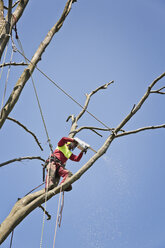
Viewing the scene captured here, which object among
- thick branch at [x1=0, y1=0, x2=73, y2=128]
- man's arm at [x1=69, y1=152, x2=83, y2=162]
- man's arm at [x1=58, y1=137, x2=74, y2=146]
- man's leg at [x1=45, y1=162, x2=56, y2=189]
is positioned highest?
thick branch at [x1=0, y1=0, x2=73, y2=128]

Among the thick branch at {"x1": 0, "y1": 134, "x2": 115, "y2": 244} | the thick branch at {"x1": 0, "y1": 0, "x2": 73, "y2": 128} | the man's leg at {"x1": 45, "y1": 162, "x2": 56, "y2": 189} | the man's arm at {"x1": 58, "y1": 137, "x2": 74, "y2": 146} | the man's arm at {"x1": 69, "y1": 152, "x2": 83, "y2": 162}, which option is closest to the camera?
the thick branch at {"x1": 0, "y1": 134, "x2": 115, "y2": 244}

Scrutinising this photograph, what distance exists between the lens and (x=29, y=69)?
3.81 m

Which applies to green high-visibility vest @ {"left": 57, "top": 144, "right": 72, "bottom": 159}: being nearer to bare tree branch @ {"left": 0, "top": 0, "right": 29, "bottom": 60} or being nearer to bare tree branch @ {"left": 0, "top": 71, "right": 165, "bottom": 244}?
bare tree branch @ {"left": 0, "top": 71, "right": 165, "bottom": 244}

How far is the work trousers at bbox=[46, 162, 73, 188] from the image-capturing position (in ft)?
13.5

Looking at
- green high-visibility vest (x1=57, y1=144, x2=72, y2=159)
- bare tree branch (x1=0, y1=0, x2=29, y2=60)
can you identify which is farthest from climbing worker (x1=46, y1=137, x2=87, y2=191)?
bare tree branch (x1=0, y1=0, x2=29, y2=60)

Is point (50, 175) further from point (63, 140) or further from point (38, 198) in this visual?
point (38, 198)

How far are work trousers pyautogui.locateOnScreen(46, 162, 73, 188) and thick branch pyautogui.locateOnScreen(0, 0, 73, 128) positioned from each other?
108 cm

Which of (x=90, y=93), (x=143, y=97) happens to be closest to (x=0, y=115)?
(x=143, y=97)

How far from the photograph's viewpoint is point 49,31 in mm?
4332

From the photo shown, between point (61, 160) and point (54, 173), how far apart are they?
0.30 metres

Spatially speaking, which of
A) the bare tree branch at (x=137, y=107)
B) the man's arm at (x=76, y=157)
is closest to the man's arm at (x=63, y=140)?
the man's arm at (x=76, y=157)

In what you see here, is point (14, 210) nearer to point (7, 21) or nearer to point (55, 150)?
point (55, 150)

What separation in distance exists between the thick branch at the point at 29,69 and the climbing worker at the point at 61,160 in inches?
41.5

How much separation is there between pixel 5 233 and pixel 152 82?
2463mm
